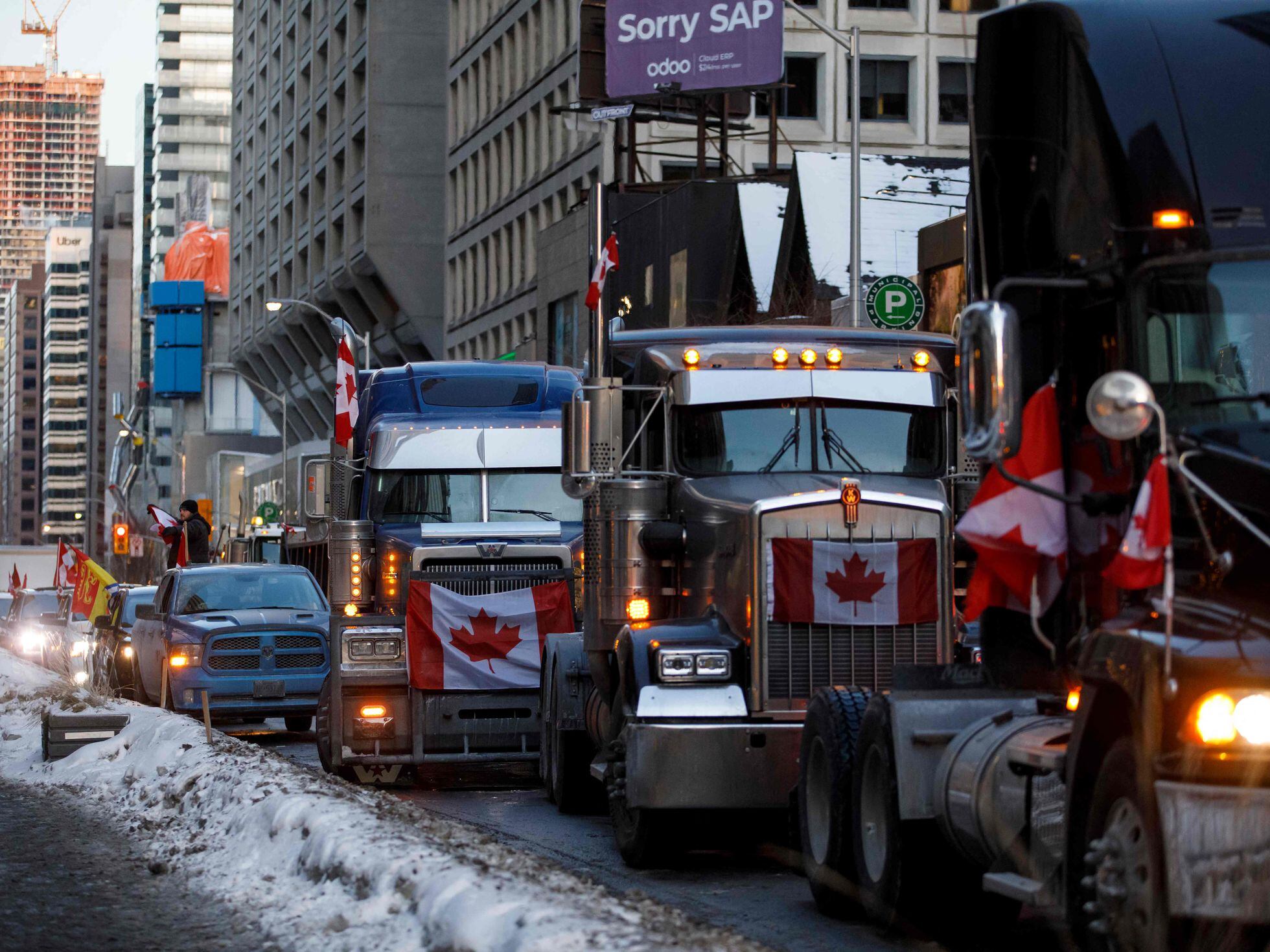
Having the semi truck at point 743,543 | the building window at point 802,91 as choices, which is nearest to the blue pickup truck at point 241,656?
the semi truck at point 743,543

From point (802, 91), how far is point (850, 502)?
51.8 meters

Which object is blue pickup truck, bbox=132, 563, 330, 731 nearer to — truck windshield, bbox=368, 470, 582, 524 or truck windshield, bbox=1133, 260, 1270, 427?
truck windshield, bbox=368, 470, 582, 524

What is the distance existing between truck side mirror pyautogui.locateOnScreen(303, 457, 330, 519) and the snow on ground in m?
2.70

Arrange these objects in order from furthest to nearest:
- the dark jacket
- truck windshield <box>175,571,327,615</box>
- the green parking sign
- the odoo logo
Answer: the odoo logo < the dark jacket < the green parking sign < truck windshield <box>175,571,327,615</box>

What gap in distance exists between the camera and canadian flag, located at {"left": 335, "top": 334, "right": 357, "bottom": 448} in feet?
63.4

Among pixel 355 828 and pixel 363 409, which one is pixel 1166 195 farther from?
pixel 363 409

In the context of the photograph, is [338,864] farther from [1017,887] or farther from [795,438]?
[795,438]

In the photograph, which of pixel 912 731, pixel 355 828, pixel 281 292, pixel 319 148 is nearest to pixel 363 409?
pixel 355 828

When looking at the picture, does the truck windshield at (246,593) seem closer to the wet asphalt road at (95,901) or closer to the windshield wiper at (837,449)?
the wet asphalt road at (95,901)

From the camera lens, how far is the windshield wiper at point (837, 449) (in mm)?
12648

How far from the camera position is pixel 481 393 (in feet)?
61.4

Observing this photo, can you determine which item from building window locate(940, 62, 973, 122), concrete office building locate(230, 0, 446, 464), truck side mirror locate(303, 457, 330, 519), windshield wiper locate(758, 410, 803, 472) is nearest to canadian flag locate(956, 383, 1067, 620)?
windshield wiper locate(758, 410, 803, 472)

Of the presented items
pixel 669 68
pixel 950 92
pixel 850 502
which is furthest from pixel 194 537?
pixel 950 92

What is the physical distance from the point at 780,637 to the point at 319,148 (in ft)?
303
